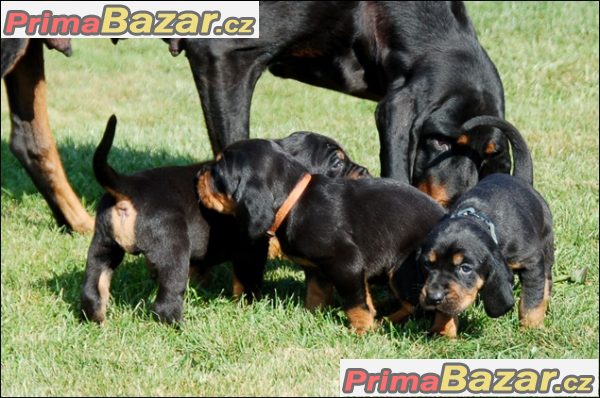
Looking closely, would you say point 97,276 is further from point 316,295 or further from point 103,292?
point 316,295

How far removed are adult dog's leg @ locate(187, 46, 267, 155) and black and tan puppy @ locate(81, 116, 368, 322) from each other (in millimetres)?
854

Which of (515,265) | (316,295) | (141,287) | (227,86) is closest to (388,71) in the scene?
(227,86)

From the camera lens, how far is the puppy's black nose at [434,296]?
4973 mm

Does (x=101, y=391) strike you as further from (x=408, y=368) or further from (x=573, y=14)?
(x=573, y=14)

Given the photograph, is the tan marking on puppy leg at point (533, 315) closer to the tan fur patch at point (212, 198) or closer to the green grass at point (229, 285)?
the green grass at point (229, 285)

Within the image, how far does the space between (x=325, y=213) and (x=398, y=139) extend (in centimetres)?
88

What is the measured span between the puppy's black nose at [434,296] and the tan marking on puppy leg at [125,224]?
1.55 m

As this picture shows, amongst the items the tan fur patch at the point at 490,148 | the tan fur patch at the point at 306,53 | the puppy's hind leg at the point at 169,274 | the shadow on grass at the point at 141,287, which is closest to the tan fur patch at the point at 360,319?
the shadow on grass at the point at 141,287

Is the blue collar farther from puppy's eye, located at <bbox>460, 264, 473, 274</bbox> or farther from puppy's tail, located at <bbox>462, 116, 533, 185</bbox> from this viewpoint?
puppy's tail, located at <bbox>462, 116, 533, 185</bbox>

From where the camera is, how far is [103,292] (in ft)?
18.4

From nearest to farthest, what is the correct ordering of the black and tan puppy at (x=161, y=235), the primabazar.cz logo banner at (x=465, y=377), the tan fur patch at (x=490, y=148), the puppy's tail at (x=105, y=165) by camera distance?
the primabazar.cz logo banner at (x=465, y=377) → the puppy's tail at (x=105, y=165) → the black and tan puppy at (x=161, y=235) → the tan fur patch at (x=490, y=148)

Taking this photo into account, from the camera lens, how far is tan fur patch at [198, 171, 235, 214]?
5.46 meters

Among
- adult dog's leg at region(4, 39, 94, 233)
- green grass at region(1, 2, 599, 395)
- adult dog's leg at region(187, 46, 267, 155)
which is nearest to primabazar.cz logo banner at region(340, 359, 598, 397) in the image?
green grass at region(1, 2, 599, 395)

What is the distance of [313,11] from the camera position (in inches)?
260
